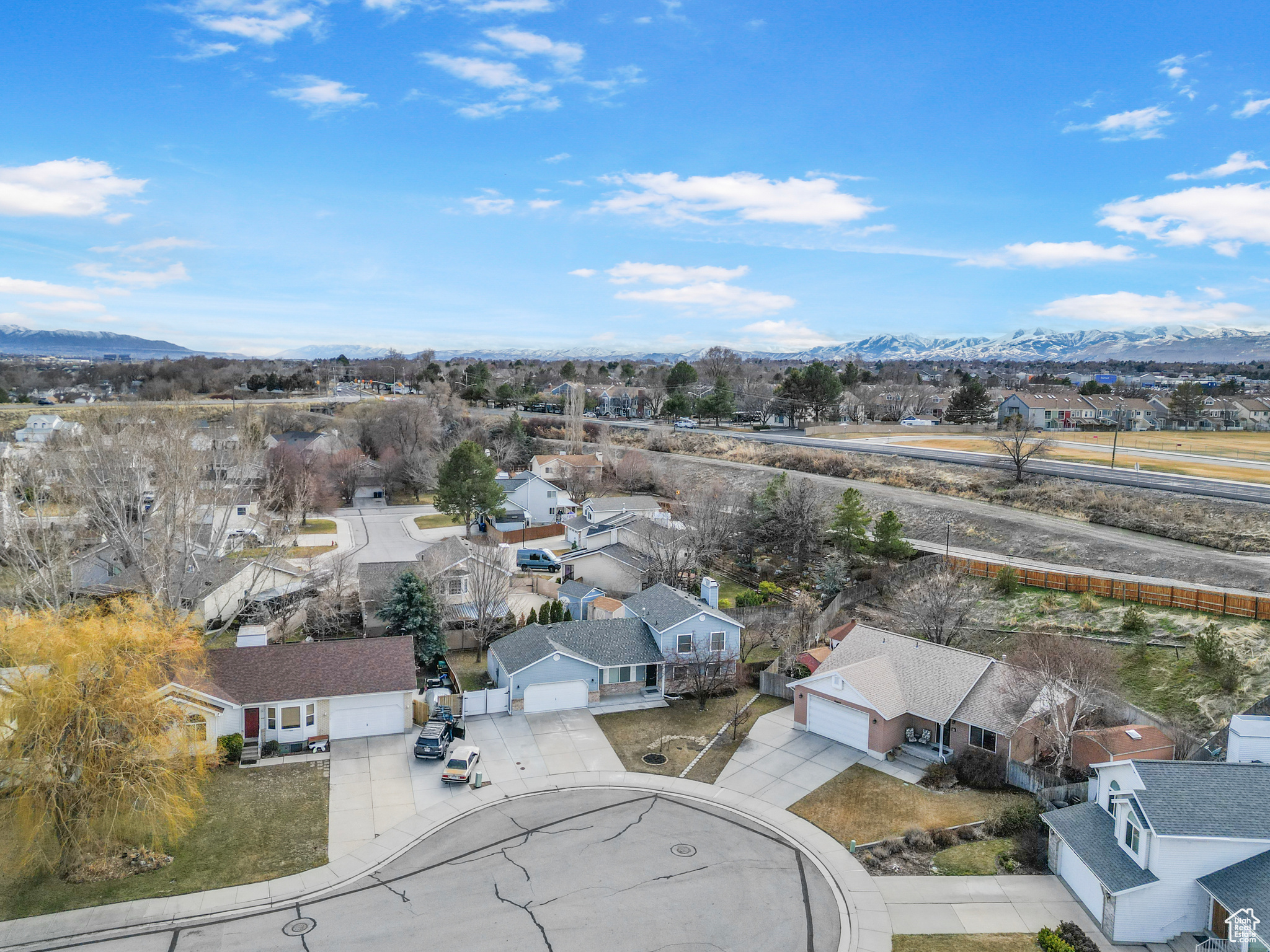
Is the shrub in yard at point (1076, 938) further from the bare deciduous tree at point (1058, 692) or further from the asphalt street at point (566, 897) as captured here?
the bare deciduous tree at point (1058, 692)

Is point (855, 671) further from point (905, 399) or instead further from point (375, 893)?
point (905, 399)

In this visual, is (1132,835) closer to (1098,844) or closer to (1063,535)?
(1098,844)

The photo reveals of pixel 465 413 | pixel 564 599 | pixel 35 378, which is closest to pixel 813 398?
pixel 465 413

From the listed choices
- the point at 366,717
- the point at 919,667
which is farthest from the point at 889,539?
the point at 366,717

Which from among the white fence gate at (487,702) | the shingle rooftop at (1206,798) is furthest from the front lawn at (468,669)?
the shingle rooftop at (1206,798)

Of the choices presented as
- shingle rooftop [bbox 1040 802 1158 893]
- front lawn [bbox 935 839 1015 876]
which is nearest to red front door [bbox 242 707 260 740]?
front lawn [bbox 935 839 1015 876]
